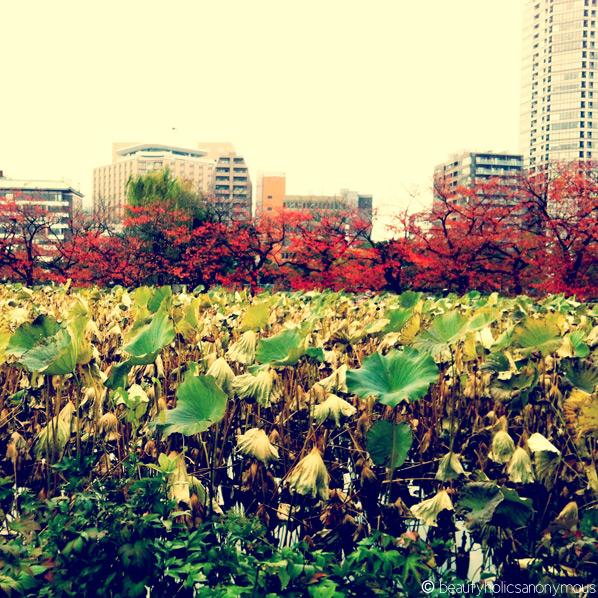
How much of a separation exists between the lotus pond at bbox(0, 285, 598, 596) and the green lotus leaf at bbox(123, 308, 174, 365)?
0.03ft

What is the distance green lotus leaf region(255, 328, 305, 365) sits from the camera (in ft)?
8.94

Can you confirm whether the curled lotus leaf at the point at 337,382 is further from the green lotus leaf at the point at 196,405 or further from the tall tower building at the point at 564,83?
the tall tower building at the point at 564,83

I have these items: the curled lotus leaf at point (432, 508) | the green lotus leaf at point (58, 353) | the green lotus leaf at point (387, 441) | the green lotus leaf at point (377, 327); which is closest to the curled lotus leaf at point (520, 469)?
the curled lotus leaf at point (432, 508)

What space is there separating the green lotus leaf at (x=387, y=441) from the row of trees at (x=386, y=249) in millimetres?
13005

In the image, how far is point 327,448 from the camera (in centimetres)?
298

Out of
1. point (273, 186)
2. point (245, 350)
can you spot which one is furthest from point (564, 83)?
point (245, 350)

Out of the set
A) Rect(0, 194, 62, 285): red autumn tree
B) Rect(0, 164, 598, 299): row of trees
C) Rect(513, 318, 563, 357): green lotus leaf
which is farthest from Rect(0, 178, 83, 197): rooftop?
Rect(513, 318, 563, 357): green lotus leaf

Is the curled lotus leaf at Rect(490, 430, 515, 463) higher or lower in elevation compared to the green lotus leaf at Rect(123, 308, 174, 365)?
lower

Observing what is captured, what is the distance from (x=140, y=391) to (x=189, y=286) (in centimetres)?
1614

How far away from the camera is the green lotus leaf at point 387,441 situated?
7.64ft

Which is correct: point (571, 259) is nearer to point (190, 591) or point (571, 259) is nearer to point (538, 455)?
point (538, 455)

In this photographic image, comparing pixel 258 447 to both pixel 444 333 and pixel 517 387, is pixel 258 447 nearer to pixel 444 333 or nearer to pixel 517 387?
pixel 444 333

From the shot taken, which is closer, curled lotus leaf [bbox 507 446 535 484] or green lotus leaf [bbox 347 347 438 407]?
green lotus leaf [bbox 347 347 438 407]

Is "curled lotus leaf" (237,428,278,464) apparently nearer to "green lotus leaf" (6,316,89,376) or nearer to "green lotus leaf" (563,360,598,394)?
"green lotus leaf" (6,316,89,376)
